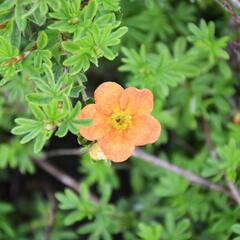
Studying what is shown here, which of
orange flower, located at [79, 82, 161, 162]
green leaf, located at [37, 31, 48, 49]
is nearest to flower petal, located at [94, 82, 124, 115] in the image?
orange flower, located at [79, 82, 161, 162]

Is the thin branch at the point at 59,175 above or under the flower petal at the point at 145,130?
under

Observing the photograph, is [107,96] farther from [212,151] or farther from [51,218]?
[51,218]

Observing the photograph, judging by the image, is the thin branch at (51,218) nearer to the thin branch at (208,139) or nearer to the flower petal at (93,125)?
the thin branch at (208,139)

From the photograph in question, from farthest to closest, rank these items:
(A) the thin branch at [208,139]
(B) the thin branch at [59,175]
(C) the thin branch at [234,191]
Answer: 1. (B) the thin branch at [59,175]
2. (A) the thin branch at [208,139]
3. (C) the thin branch at [234,191]

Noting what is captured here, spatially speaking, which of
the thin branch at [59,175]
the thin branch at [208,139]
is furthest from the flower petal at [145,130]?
the thin branch at [59,175]

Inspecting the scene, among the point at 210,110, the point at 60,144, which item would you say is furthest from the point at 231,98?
the point at 60,144

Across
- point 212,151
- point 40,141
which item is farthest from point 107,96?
point 212,151

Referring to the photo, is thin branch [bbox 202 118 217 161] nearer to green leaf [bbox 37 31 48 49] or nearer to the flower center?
the flower center
